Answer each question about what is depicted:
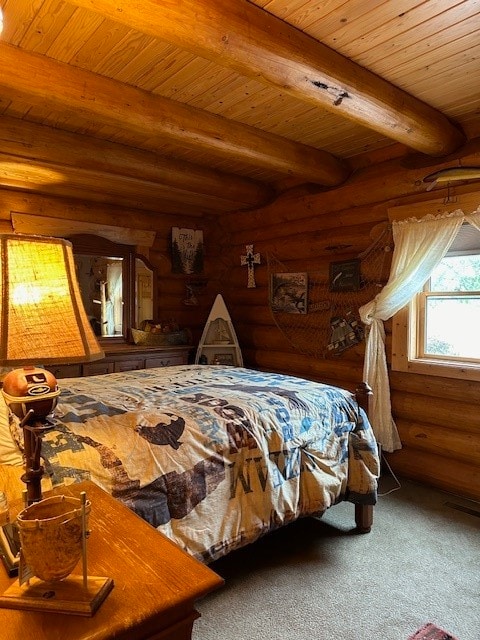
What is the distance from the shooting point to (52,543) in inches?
31.4

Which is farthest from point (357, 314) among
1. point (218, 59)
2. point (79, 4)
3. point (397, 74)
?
point (79, 4)

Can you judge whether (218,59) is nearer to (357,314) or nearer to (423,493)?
(357,314)

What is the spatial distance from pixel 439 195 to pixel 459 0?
1.51 meters

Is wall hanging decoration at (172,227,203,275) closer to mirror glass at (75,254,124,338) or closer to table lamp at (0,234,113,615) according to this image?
mirror glass at (75,254,124,338)

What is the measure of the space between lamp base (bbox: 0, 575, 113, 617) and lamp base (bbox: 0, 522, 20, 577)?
0.05 meters

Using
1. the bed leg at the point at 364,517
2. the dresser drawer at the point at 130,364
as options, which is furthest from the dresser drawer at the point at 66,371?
the bed leg at the point at 364,517

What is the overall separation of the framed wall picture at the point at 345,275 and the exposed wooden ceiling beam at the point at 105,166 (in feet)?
3.93

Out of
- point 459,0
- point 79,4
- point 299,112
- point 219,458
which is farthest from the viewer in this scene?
point 299,112

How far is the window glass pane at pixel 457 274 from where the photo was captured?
314 centimetres

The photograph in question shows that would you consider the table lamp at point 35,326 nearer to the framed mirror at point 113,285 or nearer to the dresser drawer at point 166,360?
the dresser drawer at point 166,360

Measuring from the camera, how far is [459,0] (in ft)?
5.92

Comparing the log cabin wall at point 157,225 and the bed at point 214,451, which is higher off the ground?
the log cabin wall at point 157,225

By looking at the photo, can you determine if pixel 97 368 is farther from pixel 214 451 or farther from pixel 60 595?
pixel 60 595

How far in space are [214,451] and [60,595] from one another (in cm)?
114
